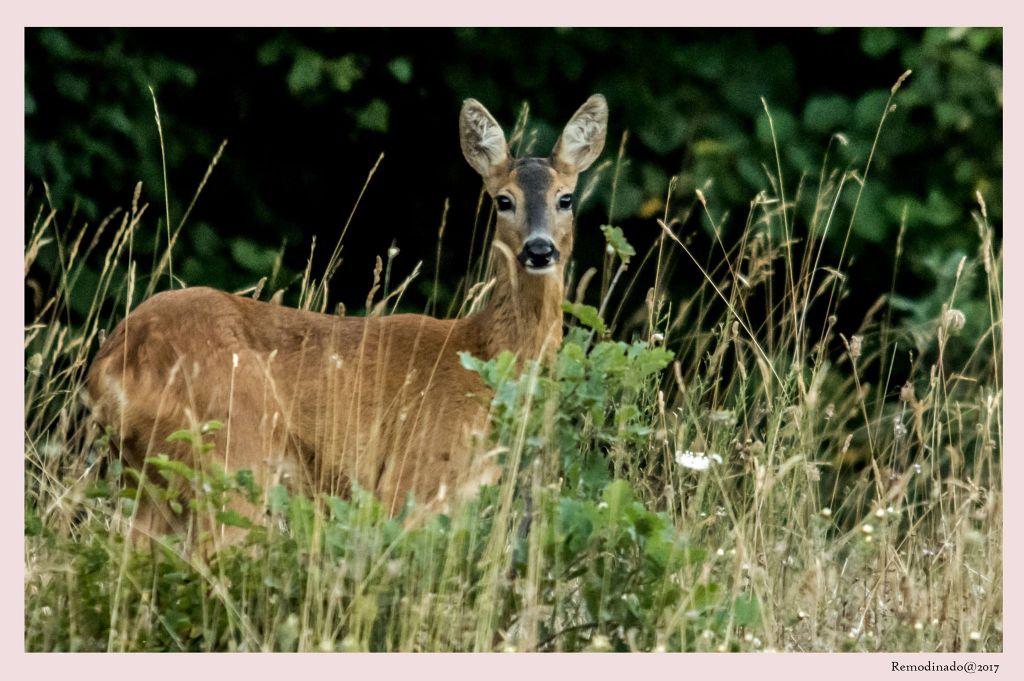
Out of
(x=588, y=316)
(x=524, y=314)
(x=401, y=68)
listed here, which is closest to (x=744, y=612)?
(x=588, y=316)

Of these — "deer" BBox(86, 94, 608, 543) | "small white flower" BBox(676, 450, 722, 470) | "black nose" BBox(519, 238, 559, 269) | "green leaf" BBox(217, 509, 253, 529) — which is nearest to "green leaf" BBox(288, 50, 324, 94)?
"deer" BBox(86, 94, 608, 543)

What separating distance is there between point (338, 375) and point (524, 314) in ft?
2.34

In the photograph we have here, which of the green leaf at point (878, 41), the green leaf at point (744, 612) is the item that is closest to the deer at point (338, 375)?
the green leaf at point (744, 612)

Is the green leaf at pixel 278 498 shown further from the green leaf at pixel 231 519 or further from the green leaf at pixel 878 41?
the green leaf at pixel 878 41

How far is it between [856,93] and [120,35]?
11.8 ft

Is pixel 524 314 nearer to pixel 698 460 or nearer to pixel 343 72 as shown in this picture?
pixel 698 460

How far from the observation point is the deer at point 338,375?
482 cm

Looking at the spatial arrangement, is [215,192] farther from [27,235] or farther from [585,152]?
[585,152]

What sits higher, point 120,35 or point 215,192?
point 120,35

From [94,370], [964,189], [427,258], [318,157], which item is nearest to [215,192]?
[318,157]

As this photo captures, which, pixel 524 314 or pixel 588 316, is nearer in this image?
pixel 588 316

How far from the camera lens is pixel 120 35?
7152mm

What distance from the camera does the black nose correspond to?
5215 mm

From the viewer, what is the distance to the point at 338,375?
203 inches
